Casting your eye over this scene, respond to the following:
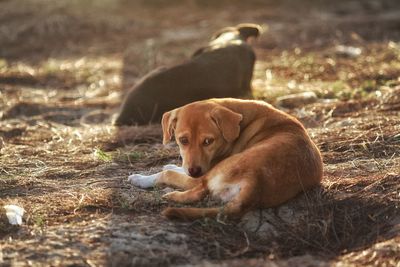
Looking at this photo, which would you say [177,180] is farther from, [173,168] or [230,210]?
[230,210]

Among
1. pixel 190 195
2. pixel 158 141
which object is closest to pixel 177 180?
pixel 190 195

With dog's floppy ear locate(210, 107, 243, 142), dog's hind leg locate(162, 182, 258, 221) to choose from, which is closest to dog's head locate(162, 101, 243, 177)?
dog's floppy ear locate(210, 107, 243, 142)

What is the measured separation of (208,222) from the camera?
17.3 ft

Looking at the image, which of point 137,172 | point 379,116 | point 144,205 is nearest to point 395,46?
point 379,116

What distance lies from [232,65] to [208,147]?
444cm

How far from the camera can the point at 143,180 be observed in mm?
6289

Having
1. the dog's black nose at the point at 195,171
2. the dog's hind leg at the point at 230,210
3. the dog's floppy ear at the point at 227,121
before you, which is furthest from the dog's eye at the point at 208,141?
the dog's hind leg at the point at 230,210

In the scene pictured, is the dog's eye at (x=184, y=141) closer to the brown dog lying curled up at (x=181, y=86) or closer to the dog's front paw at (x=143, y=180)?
the dog's front paw at (x=143, y=180)

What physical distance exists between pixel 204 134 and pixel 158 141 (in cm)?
257

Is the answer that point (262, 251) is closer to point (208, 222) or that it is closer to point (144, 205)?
point (208, 222)

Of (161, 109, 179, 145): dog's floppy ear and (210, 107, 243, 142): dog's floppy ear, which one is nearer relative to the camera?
(210, 107, 243, 142): dog's floppy ear

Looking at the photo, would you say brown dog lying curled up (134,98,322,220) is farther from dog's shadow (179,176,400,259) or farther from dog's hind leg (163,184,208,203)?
dog's shadow (179,176,400,259)

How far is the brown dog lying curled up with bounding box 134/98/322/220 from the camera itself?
17.6ft

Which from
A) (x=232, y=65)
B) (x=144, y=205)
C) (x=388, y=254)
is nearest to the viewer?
(x=388, y=254)
